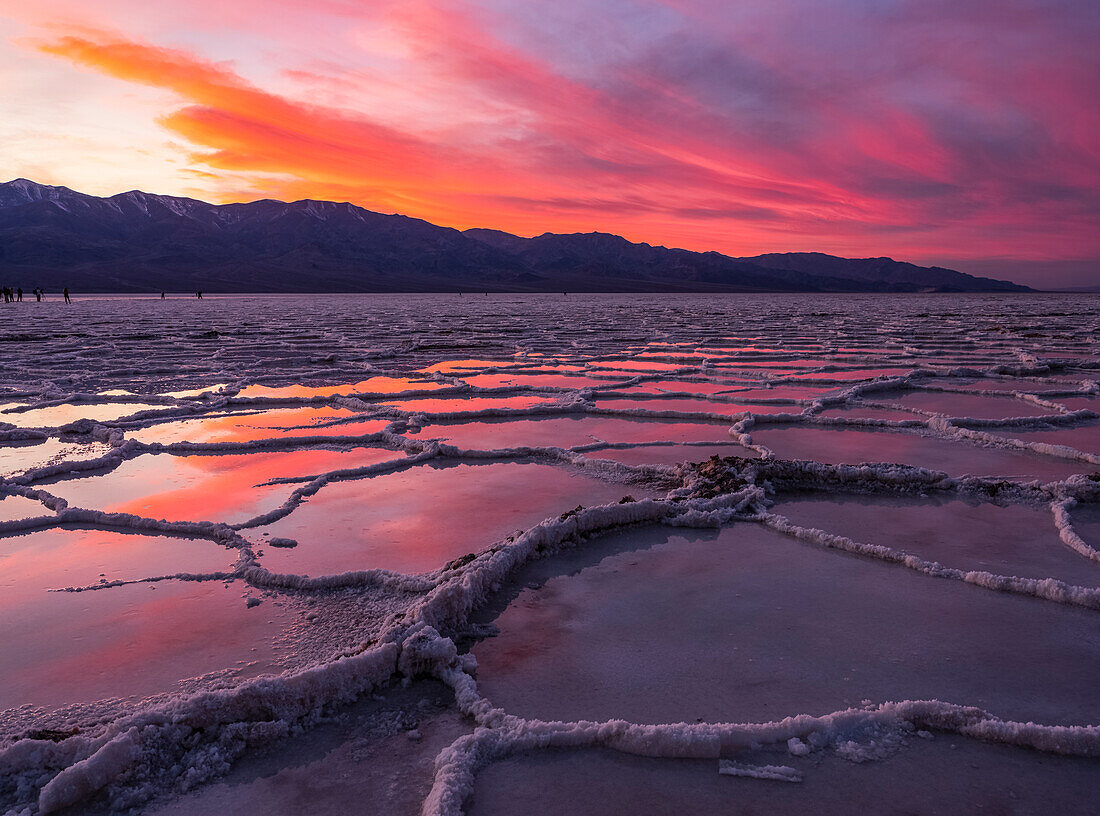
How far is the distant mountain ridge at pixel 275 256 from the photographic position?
305 ft

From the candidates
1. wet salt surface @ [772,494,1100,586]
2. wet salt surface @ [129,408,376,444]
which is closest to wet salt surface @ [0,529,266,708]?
wet salt surface @ [129,408,376,444]

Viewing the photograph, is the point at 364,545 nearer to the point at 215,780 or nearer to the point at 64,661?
the point at 64,661

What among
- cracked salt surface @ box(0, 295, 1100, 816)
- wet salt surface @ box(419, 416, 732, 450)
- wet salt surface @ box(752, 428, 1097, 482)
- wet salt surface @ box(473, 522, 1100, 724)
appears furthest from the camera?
wet salt surface @ box(419, 416, 732, 450)

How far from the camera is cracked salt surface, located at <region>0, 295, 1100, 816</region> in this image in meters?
1.46

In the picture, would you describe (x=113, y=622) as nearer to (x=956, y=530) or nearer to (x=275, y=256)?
(x=956, y=530)

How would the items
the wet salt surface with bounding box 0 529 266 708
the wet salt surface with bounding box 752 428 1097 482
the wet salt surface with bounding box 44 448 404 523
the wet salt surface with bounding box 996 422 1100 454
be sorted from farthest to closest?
the wet salt surface with bounding box 996 422 1100 454 → the wet salt surface with bounding box 752 428 1097 482 → the wet salt surface with bounding box 44 448 404 523 → the wet salt surface with bounding box 0 529 266 708

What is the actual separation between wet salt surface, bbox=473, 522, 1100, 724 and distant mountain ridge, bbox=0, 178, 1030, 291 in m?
83.7

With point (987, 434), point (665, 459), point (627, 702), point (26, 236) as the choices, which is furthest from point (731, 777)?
point (26, 236)

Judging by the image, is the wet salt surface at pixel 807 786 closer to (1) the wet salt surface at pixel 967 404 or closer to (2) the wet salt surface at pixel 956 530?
(2) the wet salt surface at pixel 956 530

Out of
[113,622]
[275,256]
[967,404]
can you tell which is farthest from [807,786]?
[275,256]

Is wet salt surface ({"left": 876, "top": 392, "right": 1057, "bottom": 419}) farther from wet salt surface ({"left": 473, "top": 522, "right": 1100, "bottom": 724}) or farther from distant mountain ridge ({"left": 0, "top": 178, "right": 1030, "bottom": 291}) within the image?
distant mountain ridge ({"left": 0, "top": 178, "right": 1030, "bottom": 291})

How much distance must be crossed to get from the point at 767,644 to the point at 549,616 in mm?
633

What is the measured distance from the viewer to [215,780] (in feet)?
4.79

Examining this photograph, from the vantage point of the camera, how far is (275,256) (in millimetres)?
127312
